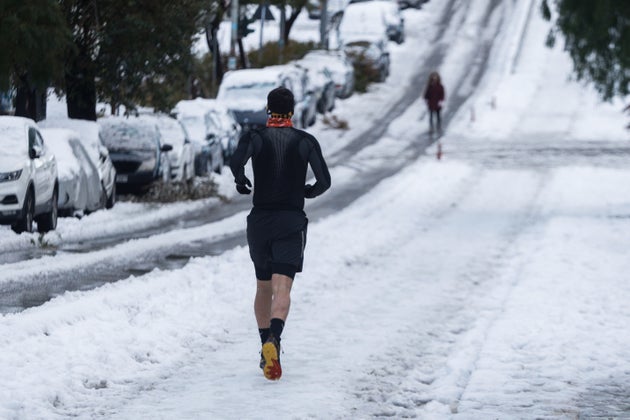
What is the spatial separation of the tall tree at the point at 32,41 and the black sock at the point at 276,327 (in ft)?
48.0

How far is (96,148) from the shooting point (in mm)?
24453

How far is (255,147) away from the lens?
29.3 ft

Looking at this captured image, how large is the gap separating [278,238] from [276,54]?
45.6 m

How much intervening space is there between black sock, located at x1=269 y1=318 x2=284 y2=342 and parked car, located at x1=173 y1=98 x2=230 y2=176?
2175cm

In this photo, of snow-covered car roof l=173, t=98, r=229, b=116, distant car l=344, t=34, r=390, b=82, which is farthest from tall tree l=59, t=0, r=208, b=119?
distant car l=344, t=34, r=390, b=82

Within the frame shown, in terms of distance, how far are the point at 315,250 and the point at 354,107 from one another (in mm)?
33410

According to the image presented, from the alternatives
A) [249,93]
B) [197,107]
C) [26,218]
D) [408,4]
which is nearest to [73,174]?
[26,218]

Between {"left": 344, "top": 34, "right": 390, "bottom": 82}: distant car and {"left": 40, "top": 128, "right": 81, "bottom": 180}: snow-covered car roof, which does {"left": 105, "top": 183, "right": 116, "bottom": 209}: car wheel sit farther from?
{"left": 344, "top": 34, "right": 390, "bottom": 82}: distant car

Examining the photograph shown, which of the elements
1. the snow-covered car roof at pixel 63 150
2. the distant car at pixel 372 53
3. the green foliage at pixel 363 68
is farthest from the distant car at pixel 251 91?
the snow-covered car roof at pixel 63 150

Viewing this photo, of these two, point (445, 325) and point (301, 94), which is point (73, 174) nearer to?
point (445, 325)

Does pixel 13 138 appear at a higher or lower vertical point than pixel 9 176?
higher

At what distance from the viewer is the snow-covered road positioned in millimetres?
8328

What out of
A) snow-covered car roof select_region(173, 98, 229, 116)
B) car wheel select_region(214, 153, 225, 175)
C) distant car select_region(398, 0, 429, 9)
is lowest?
car wheel select_region(214, 153, 225, 175)

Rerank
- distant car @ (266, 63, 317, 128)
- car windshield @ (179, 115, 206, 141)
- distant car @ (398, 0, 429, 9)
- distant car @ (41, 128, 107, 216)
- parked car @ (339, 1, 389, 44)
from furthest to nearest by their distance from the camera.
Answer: distant car @ (398, 0, 429, 9), parked car @ (339, 1, 389, 44), distant car @ (266, 63, 317, 128), car windshield @ (179, 115, 206, 141), distant car @ (41, 128, 107, 216)
